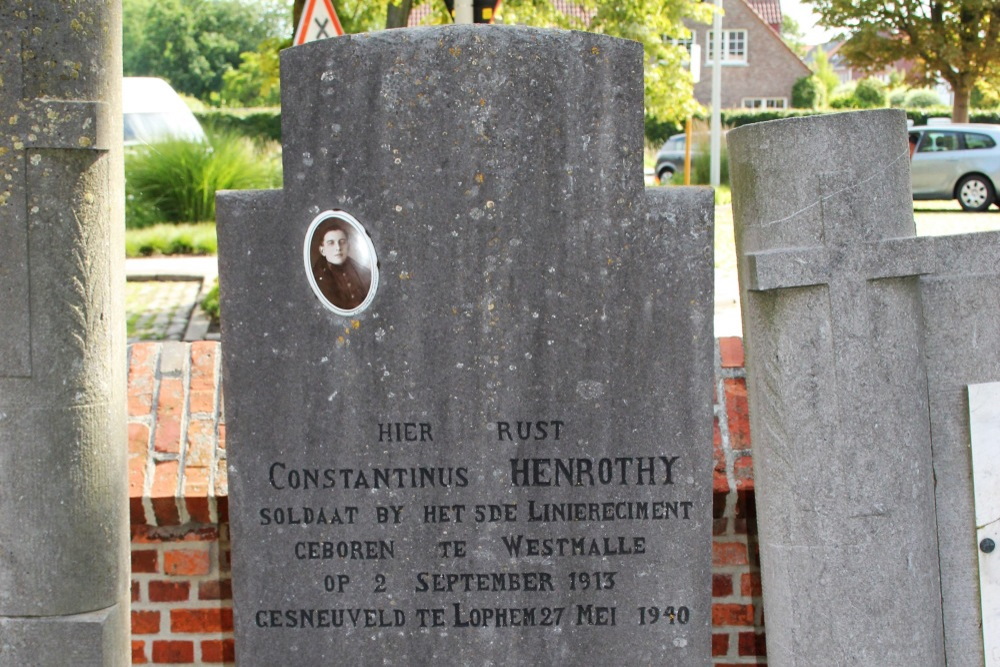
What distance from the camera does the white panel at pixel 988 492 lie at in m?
2.90

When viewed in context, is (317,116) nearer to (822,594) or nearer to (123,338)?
(123,338)

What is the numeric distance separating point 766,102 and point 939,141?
32.1m

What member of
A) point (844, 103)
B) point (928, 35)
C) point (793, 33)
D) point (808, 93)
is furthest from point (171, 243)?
point (793, 33)

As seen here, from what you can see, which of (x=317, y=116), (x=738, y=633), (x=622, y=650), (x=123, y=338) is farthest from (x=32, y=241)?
(x=738, y=633)

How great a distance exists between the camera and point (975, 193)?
1994 cm

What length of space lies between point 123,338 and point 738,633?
6.54 ft

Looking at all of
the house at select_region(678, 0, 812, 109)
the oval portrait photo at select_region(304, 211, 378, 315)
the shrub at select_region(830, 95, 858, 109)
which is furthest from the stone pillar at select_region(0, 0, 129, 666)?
the house at select_region(678, 0, 812, 109)

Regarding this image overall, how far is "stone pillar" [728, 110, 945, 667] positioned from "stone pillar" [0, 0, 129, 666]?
1495mm

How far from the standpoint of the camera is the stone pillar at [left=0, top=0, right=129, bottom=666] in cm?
275

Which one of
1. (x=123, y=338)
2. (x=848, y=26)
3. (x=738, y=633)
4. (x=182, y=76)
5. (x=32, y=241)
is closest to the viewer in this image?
(x=32, y=241)

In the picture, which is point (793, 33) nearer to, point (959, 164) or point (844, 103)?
point (844, 103)

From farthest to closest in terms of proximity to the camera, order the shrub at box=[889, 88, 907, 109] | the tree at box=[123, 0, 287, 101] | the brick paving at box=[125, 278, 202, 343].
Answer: the tree at box=[123, 0, 287, 101] < the shrub at box=[889, 88, 907, 109] < the brick paving at box=[125, 278, 202, 343]

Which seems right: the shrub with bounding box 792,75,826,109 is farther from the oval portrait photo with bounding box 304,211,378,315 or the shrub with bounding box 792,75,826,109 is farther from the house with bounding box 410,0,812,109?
the oval portrait photo with bounding box 304,211,378,315

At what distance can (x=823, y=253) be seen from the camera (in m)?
2.80
